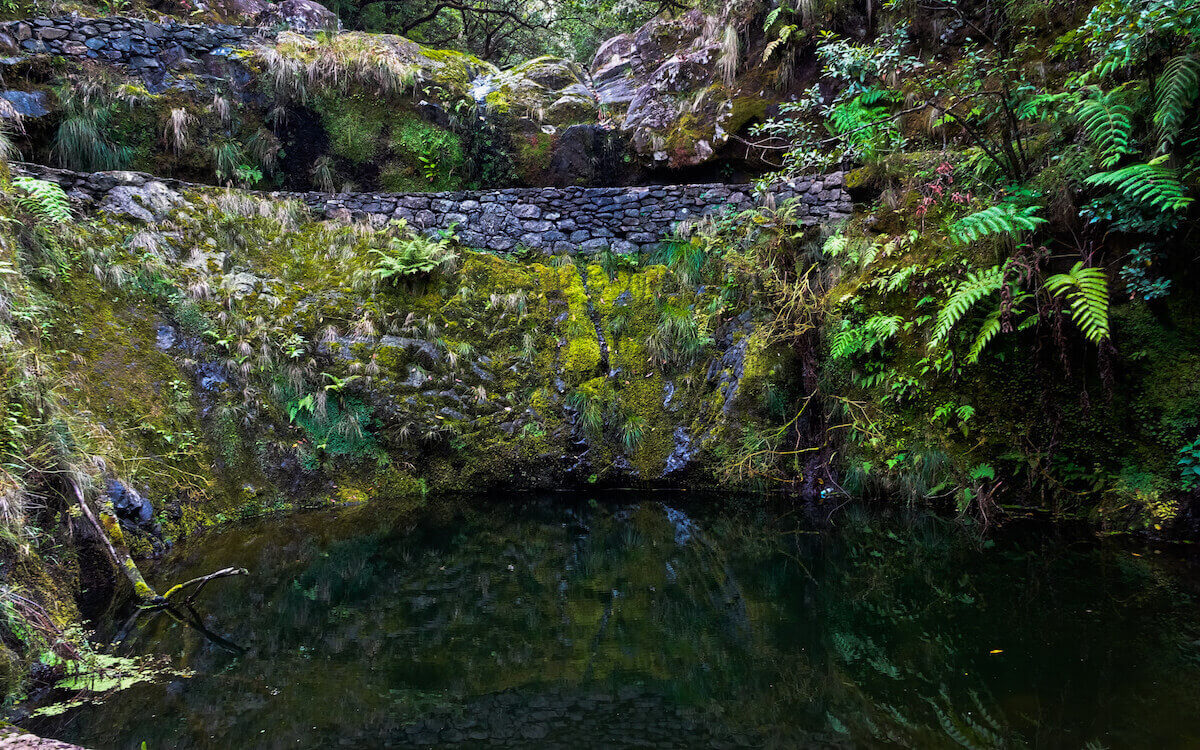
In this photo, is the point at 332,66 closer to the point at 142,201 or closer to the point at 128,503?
the point at 142,201

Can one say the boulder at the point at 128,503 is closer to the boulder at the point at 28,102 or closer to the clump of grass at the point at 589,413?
the clump of grass at the point at 589,413

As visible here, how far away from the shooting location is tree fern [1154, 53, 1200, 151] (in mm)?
4090

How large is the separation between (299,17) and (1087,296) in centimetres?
1309

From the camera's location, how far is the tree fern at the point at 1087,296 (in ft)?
13.6

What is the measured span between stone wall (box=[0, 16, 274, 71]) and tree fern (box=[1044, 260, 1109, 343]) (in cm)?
1129

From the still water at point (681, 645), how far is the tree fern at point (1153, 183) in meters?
2.48

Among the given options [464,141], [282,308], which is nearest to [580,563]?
[282,308]

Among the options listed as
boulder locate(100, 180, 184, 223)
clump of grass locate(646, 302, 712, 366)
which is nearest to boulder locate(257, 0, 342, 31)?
boulder locate(100, 180, 184, 223)

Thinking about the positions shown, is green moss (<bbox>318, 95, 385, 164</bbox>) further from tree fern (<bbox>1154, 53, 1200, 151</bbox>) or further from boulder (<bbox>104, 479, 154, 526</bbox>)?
tree fern (<bbox>1154, 53, 1200, 151</bbox>)

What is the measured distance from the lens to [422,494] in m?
6.97

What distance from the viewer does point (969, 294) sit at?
196 inches

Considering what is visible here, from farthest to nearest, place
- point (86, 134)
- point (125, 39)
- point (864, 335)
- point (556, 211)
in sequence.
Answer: point (556, 211) < point (125, 39) < point (86, 134) < point (864, 335)

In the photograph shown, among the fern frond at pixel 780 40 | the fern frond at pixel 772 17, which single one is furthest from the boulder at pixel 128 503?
the fern frond at pixel 772 17

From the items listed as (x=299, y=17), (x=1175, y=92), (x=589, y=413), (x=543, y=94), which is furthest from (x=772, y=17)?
(x=299, y=17)
